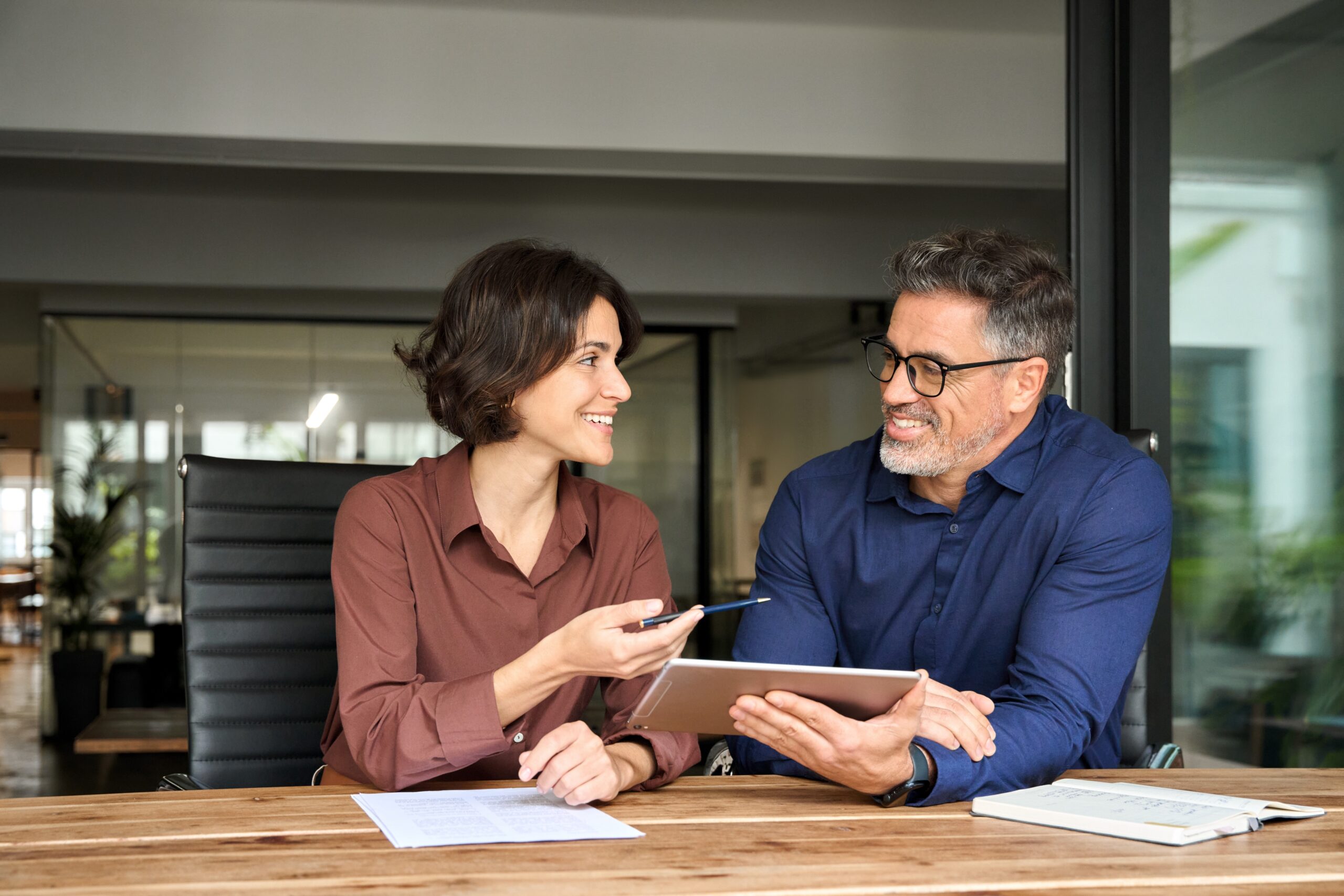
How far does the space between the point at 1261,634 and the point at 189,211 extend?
540 cm

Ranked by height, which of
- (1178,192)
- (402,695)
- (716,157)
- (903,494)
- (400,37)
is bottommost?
(402,695)

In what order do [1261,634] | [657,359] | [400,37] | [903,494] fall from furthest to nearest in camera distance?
1. [657,359]
2. [400,37]
3. [1261,634]
4. [903,494]

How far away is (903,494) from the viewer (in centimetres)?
206

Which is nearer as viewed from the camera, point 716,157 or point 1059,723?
point 1059,723

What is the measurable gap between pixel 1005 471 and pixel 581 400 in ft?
2.33

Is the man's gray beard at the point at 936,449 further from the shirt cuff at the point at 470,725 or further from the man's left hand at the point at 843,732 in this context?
the shirt cuff at the point at 470,725

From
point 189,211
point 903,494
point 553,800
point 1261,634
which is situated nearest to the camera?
point 553,800

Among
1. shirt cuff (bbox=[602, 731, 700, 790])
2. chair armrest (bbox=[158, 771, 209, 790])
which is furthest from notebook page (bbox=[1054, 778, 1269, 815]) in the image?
chair armrest (bbox=[158, 771, 209, 790])

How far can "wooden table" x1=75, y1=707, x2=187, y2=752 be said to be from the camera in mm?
3373

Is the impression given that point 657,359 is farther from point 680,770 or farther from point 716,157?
point 680,770

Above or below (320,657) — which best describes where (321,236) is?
above

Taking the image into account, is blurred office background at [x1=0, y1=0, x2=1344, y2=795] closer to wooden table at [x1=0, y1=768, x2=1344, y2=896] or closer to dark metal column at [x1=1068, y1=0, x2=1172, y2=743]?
dark metal column at [x1=1068, y1=0, x2=1172, y2=743]

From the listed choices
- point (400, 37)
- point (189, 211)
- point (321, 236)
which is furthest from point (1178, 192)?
point (189, 211)

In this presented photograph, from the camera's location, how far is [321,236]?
6199 mm
